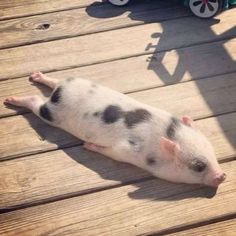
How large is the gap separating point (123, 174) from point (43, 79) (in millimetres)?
1000

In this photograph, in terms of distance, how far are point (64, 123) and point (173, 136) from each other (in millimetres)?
720

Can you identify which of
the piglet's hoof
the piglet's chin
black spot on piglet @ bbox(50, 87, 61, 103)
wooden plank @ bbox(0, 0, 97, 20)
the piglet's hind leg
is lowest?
wooden plank @ bbox(0, 0, 97, 20)

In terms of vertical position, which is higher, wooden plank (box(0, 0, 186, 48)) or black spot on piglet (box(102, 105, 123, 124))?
black spot on piglet (box(102, 105, 123, 124))

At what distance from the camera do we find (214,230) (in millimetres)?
2832

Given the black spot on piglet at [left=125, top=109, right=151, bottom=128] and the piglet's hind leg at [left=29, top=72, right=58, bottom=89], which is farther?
the piglet's hind leg at [left=29, top=72, right=58, bottom=89]

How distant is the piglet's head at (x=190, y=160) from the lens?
9.86 ft

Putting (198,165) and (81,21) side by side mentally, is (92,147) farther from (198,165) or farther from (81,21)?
(81,21)

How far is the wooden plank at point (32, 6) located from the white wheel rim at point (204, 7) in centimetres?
83

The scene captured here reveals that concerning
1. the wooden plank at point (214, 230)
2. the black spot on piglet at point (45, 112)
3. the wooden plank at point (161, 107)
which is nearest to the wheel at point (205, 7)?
the wooden plank at point (161, 107)

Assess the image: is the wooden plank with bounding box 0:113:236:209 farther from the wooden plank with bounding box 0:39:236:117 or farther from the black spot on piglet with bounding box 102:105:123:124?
the wooden plank with bounding box 0:39:236:117

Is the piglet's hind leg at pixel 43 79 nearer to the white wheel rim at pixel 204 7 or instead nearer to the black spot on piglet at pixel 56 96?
the black spot on piglet at pixel 56 96

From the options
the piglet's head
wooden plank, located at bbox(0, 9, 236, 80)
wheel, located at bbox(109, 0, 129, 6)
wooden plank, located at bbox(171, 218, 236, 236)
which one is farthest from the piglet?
wheel, located at bbox(109, 0, 129, 6)

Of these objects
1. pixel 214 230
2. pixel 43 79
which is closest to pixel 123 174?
pixel 214 230

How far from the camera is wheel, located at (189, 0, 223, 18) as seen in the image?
4262mm
